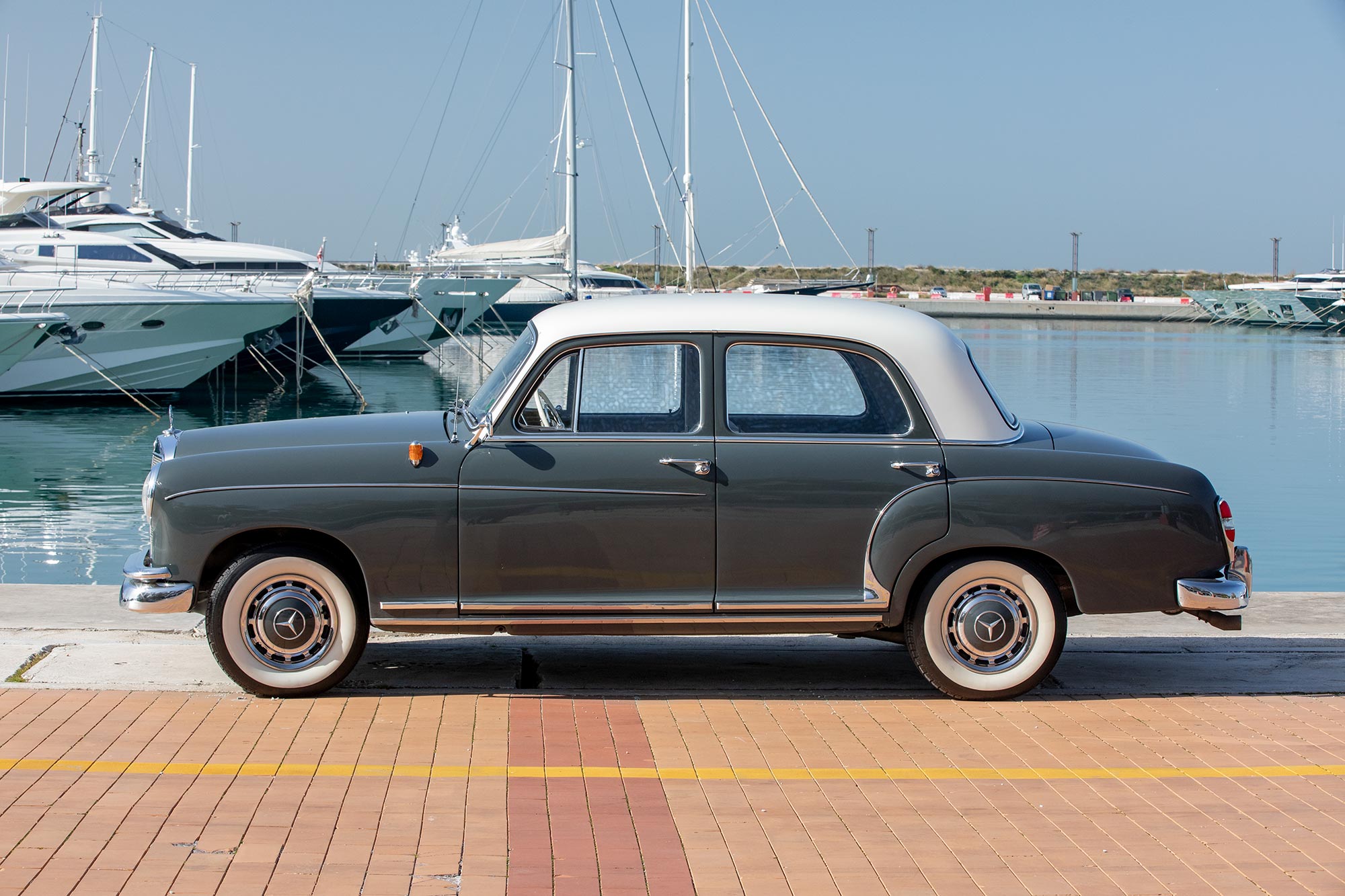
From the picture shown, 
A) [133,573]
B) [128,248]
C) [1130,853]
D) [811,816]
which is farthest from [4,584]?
[128,248]

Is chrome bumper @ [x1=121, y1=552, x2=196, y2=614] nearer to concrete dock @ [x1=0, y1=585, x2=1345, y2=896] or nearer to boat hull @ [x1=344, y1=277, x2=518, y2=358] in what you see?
concrete dock @ [x1=0, y1=585, x2=1345, y2=896]

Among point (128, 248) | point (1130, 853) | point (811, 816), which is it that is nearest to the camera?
point (1130, 853)

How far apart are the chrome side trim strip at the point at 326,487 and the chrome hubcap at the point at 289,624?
0.39 metres

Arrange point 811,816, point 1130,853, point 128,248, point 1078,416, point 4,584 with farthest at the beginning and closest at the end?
point 128,248 → point 1078,416 → point 4,584 → point 811,816 → point 1130,853

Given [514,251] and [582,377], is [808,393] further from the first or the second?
[514,251]

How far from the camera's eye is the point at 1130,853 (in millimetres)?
3889

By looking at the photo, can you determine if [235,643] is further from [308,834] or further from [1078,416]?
[1078,416]

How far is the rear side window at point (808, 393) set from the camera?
551 cm

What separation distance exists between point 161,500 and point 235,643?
644 millimetres

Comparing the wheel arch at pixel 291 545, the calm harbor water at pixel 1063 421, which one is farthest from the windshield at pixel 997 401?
the calm harbor water at pixel 1063 421

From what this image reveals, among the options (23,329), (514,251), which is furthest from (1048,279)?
(23,329)

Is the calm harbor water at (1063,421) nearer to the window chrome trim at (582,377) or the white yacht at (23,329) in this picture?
the white yacht at (23,329)

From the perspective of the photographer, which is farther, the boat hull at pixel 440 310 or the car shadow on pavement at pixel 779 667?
the boat hull at pixel 440 310

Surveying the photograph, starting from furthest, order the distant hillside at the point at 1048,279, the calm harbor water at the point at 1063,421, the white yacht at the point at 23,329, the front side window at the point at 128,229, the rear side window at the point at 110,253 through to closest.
→ 1. the distant hillside at the point at 1048,279
2. the front side window at the point at 128,229
3. the rear side window at the point at 110,253
4. the white yacht at the point at 23,329
5. the calm harbor water at the point at 1063,421
